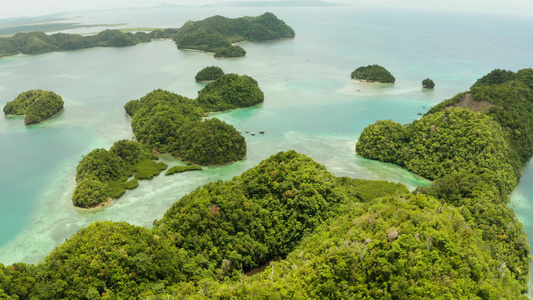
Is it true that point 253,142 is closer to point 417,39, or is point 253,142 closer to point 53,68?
point 53,68

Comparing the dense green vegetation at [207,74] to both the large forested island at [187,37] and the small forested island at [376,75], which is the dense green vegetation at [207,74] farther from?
the small forested island at [376,75]

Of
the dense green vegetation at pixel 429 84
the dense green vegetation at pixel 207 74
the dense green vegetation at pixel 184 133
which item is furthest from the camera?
the dense green vegetation at pixel 207 74

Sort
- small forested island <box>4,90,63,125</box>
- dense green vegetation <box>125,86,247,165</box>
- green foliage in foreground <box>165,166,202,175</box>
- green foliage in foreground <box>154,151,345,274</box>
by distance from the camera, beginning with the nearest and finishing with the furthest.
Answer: green foliage in foreground <box>154,151,345,274</box> < green foliage in foreground <box>165,166,202,175</box> < dense green vegetation <box>125,86,247,165</box> < small forested island <box>4,90,63,125</box>

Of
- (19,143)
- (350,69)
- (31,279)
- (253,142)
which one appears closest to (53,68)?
(19,143)

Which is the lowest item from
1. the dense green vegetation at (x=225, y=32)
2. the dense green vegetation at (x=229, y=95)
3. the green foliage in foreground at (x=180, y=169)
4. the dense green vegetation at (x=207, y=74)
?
the green foliage in foreground at (x=180, y=169)

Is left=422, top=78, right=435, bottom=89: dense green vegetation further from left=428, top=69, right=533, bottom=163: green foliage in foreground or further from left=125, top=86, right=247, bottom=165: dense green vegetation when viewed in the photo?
left=125, top=86, right=247, bottom=165: dense green vegetation

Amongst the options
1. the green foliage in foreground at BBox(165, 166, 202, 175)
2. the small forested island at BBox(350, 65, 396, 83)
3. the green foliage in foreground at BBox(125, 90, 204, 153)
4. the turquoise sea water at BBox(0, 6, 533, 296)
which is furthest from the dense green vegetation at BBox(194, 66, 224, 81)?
the green foliage in foreground at BBox(165, 166, 202, 175)

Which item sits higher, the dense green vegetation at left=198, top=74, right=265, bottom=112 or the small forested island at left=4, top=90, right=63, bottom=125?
the dense green vegetation at left=198, top=74, right=265, bottom=112

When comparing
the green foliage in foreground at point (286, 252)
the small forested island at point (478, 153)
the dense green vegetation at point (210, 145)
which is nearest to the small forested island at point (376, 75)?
the small forested island at point (478, 153)
